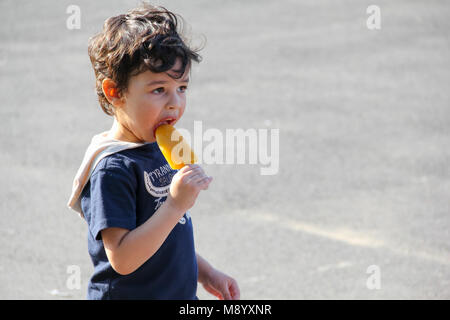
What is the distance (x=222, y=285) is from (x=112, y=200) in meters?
0.75

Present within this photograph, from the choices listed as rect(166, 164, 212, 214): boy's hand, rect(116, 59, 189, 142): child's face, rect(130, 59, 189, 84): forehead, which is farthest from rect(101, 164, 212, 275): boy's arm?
rect(130, 59, 189, 84): forehead

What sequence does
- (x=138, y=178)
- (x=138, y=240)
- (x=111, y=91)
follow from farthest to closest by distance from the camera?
1. (x=111, y=91)
2. (x=138, y=178)
3. (x=138, y=240)

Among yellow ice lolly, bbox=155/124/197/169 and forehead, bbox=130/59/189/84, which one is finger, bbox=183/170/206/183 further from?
forehead, bbox=130/59/189/84

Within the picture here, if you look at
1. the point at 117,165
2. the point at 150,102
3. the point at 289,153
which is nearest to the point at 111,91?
the point at 150,102

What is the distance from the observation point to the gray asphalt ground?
176 inches

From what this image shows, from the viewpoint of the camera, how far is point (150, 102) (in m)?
2.24

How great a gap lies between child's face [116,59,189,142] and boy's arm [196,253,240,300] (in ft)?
2.21

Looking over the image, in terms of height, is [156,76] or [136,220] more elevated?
[156,76]

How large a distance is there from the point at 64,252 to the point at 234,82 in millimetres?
3945

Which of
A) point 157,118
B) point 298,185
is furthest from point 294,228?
point 157,118

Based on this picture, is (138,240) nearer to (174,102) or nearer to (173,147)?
(173,147)

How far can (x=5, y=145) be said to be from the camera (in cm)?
644
